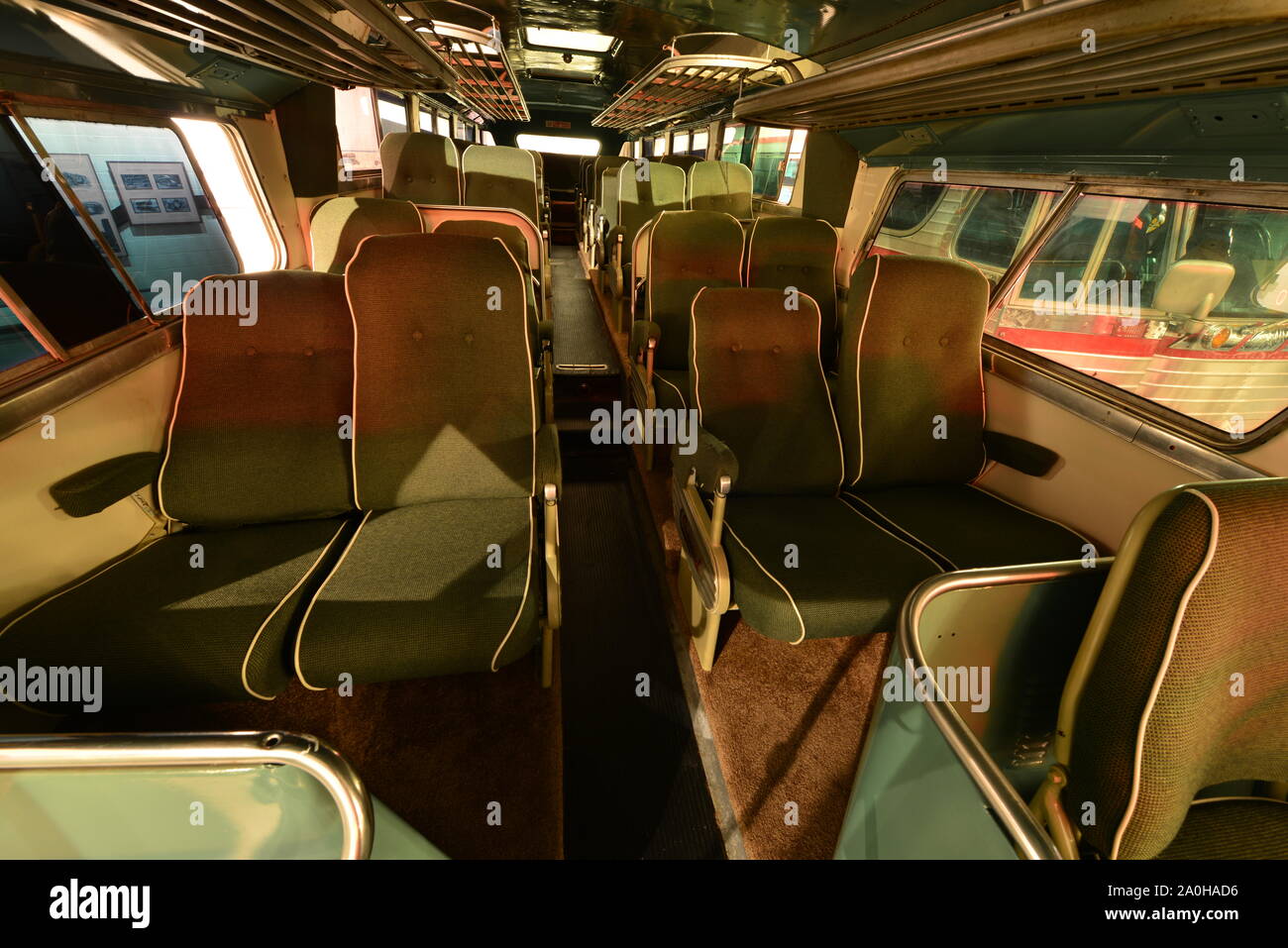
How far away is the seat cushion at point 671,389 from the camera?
3.26m

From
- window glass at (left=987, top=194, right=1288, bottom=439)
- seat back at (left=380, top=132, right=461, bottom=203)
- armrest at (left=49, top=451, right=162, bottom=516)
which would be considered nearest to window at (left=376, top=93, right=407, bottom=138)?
seat back at (left=380, top=132, right=461, bottom=203)

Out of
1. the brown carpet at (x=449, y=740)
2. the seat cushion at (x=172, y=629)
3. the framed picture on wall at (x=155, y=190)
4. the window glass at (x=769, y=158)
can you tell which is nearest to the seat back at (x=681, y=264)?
the brown carpet at (x=449, y=740)

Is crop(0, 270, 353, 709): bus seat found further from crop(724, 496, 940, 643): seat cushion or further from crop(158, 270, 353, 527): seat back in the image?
crop(724, 496, 940, 643): seat cushion

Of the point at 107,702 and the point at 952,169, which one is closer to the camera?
the point at 107,702

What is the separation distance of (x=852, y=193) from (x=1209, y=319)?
4.98 metres

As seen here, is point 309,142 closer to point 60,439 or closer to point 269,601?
point 60,439

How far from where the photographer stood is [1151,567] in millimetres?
914

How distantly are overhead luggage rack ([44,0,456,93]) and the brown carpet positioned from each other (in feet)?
7.79

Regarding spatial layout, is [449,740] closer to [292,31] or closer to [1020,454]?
[1020,454]

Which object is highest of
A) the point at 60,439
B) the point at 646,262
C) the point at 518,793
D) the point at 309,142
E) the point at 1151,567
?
the point at 309,142

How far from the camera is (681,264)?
12.4ft

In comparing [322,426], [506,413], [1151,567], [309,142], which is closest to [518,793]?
[506,413]

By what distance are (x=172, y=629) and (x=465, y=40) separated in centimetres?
637

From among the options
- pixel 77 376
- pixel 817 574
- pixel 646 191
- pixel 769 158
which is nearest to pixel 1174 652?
pixel 817 574
